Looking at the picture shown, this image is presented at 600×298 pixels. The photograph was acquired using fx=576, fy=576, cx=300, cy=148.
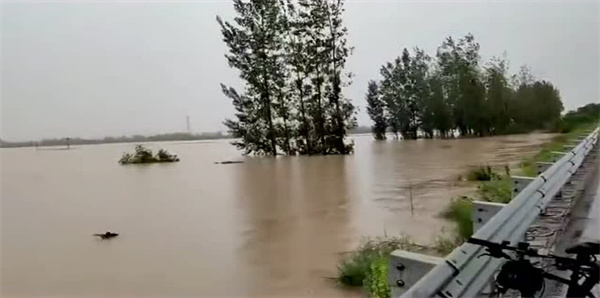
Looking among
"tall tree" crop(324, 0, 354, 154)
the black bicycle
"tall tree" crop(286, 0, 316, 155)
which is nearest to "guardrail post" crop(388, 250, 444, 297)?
the black bicycle

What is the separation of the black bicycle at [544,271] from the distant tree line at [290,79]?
13.5 metres

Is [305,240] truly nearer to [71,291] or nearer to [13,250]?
[71,291]

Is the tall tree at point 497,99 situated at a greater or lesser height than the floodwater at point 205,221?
greater

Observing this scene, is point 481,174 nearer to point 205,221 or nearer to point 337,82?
point 205,221

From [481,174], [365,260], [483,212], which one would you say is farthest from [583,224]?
[481,174]

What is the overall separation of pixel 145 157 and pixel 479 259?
13.2m

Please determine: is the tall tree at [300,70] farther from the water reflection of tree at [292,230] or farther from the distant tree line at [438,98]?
the water reflection of tree at [292,230]

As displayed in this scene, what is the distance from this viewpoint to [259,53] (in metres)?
14.7

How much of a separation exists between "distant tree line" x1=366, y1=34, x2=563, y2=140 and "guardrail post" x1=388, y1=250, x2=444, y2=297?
11.2 metres

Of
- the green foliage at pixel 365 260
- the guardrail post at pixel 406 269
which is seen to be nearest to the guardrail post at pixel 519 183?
the green foliage at pixel 365 260

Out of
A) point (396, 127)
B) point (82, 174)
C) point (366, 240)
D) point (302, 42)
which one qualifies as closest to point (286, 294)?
point (366, 240)

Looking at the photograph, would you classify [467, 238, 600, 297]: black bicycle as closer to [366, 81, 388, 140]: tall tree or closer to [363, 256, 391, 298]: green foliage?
[363, 256, 391, 298]: green foliage

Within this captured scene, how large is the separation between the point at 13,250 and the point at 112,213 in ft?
5.20

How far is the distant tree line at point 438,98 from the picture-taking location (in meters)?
12.8
